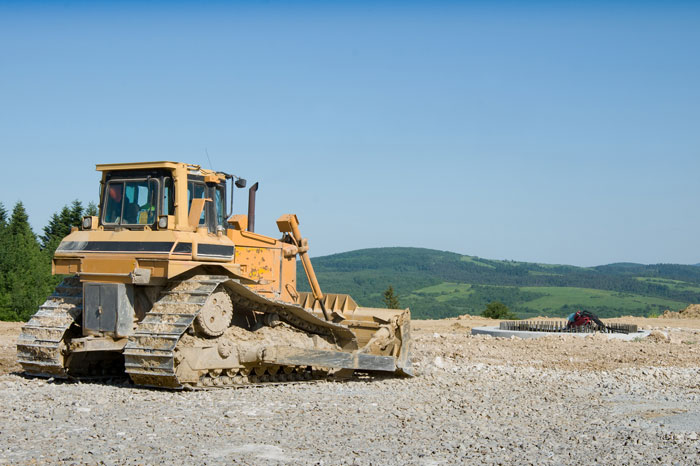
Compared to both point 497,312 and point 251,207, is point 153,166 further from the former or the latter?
point 497,312

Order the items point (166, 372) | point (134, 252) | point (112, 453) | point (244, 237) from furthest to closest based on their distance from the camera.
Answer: point (244, 237) → point (134, 252) → point (166, 372) → point (112, 453)

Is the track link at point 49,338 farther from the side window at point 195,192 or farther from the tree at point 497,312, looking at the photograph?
the tree at point 497,312

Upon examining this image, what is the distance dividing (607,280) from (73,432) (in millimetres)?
180440

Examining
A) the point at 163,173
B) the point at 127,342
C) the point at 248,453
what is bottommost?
the point at 248,453

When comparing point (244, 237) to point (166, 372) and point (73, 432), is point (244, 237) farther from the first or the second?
point (73, 432)

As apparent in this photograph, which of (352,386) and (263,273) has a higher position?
(263,273)

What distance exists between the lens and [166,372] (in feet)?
34.4

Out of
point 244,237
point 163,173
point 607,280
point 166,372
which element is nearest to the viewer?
point 166,372

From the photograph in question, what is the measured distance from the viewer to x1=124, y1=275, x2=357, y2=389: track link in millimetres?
10508

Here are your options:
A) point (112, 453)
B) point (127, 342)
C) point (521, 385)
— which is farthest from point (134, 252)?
point (521, 385)

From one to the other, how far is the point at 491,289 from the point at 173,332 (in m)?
142

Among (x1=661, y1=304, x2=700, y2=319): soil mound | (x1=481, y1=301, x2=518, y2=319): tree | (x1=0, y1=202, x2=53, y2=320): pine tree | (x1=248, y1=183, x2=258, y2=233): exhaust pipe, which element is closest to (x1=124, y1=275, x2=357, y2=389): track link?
(x1=248, y1=183, x2=258, y2=233): exhaust pipe

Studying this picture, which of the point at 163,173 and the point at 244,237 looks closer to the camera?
the point at 163,173

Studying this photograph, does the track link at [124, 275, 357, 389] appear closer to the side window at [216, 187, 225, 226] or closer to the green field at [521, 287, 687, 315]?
the side window at [216, 187, 225, 226]
